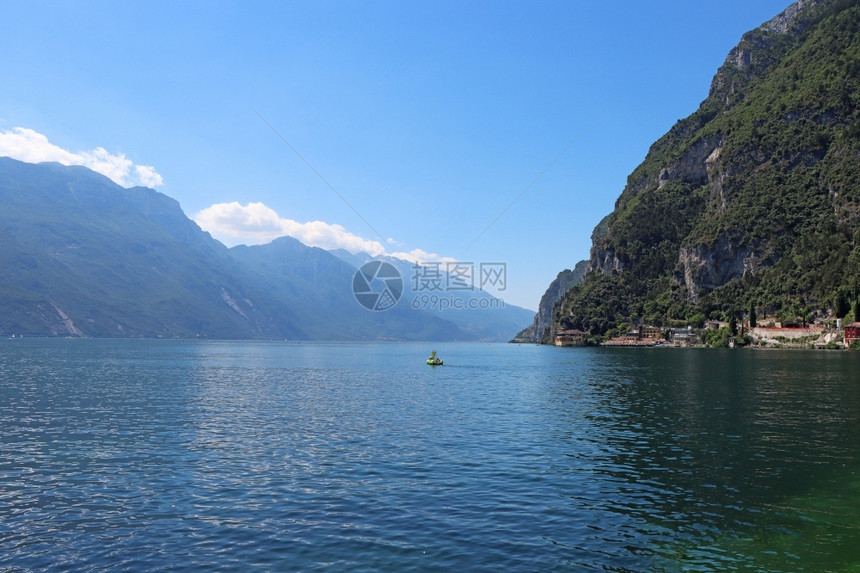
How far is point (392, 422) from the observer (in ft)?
177

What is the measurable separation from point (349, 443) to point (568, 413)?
27.3 metres

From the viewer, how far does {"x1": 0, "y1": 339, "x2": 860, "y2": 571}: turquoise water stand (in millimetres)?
21641

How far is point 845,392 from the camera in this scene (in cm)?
7425

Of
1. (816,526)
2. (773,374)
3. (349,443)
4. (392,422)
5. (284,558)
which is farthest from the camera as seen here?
(773,374)

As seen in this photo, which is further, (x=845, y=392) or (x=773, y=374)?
(x=773, y=374)

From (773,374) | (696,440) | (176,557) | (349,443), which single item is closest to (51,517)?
(176,557)

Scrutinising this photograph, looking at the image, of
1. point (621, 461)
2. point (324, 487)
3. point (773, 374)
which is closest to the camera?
point (324, 487)

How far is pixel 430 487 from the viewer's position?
30703 mm

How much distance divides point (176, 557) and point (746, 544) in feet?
72.7

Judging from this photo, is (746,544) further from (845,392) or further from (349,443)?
(845,392)

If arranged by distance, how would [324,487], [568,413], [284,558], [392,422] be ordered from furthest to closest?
[568,413] < [392,422] < [324,487] < [284,558]

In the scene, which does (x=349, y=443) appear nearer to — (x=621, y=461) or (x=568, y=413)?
(x=621, y=461)

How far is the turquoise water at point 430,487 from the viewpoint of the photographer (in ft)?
71.0

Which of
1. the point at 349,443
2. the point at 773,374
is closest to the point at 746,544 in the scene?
the point at 349,443
